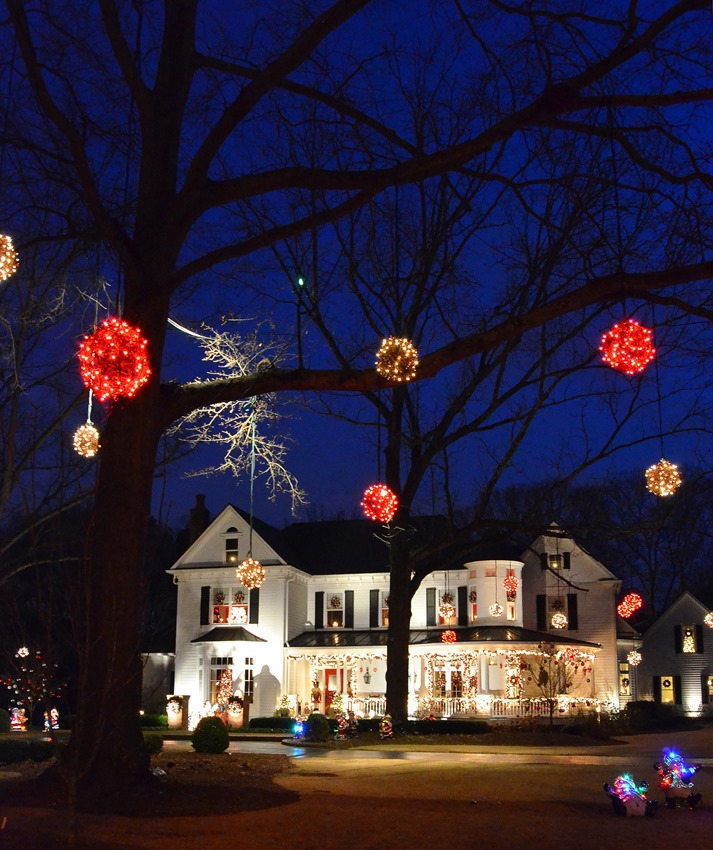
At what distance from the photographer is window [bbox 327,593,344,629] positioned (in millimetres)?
37906

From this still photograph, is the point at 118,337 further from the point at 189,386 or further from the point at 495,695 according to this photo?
the point at 495,695

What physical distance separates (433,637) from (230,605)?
7894mm

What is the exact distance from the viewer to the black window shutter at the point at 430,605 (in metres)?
37.0

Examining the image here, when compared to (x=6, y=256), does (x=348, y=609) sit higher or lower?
lower

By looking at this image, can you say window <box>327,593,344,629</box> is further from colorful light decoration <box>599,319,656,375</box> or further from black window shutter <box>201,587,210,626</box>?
colorful light decoration <box>599,319,656,375</box>

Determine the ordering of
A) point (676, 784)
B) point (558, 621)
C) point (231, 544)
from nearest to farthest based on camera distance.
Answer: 1. point (676, 784)
2. point (558, 621)
3. point (231, 544)

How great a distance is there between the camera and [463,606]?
121 feet

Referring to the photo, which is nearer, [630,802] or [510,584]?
[630,802]

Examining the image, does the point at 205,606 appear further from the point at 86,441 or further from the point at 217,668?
the point at 86,441

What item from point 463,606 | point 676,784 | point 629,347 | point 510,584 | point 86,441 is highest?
point 629,347

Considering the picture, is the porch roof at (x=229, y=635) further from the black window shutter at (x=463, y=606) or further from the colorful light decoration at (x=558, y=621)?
the colorful light decoration at (x=558, y=621)

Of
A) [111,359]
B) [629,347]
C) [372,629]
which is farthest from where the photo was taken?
[372,629]

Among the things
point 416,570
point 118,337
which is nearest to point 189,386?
point 118,337

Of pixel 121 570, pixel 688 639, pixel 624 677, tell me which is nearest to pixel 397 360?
pixel 121 570
